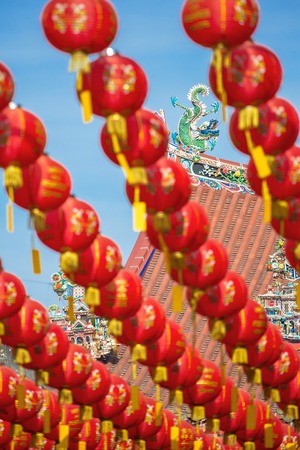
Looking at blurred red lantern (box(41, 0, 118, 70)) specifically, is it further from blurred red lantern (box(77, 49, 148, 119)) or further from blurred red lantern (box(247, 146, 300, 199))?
blurred red lantern (box(247, 146, 300, 199))

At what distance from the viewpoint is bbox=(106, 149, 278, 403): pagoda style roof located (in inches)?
1104

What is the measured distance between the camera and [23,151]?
1265cm

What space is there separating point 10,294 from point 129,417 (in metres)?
3.18

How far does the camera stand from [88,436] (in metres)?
17.6

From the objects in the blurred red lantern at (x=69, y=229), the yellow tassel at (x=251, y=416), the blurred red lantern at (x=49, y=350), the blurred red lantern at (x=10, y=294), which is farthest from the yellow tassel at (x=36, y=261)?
the yellow tassel at (x=251, y=416)

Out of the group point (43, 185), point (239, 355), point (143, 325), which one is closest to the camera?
point (43, 185)

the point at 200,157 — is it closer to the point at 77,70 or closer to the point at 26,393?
the point at 26,393

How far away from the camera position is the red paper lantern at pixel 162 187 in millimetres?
12992

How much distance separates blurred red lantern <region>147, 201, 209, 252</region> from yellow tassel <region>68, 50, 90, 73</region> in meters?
1.74

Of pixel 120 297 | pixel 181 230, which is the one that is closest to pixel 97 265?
pixel 120 297

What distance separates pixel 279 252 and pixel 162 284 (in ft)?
14.0

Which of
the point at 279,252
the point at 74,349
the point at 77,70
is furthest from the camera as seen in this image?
the point at 279,252

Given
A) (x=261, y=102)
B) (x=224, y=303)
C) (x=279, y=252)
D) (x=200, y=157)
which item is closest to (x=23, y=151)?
(x=261, y=102)

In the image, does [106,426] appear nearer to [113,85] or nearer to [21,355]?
[21,355]
